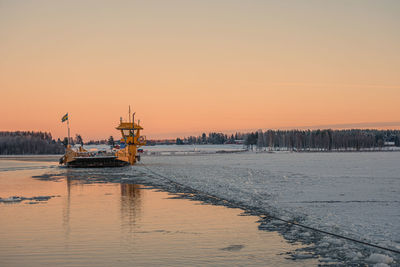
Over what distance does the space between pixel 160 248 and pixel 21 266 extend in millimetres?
2462

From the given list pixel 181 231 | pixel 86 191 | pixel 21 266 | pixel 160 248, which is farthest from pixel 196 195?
Result: pixel 21 266

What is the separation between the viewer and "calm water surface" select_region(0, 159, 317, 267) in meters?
7.48

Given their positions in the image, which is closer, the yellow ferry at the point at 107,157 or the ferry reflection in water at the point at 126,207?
the ferry reflection in water at the point at 126,207

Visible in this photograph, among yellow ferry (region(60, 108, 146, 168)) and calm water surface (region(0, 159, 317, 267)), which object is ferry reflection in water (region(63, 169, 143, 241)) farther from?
yellow ferry (region(60, 108, 146, 168))

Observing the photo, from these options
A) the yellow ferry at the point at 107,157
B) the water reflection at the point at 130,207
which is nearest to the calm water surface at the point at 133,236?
the water reflection at the point at 130,207

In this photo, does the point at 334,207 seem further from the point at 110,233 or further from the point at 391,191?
the point at 110,233

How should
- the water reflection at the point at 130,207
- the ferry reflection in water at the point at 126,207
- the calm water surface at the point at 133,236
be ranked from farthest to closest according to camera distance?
the water reflection at the point at 130,207
the ferry reflection in water at the point at 126,207
the calm water surface at the point at 133,236

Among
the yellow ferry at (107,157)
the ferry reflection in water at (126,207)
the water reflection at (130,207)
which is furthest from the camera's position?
the yellow ferry at (107,157)

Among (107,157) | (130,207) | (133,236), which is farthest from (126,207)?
(107,157)

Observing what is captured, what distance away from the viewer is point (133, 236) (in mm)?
9430

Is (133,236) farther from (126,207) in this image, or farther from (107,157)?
(107,157)

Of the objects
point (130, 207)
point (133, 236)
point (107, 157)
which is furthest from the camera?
point (107, 157)

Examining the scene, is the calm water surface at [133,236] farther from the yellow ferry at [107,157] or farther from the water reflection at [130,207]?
the yellow ferry at [107,157]

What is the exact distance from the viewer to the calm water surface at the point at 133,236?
24.6 ft
